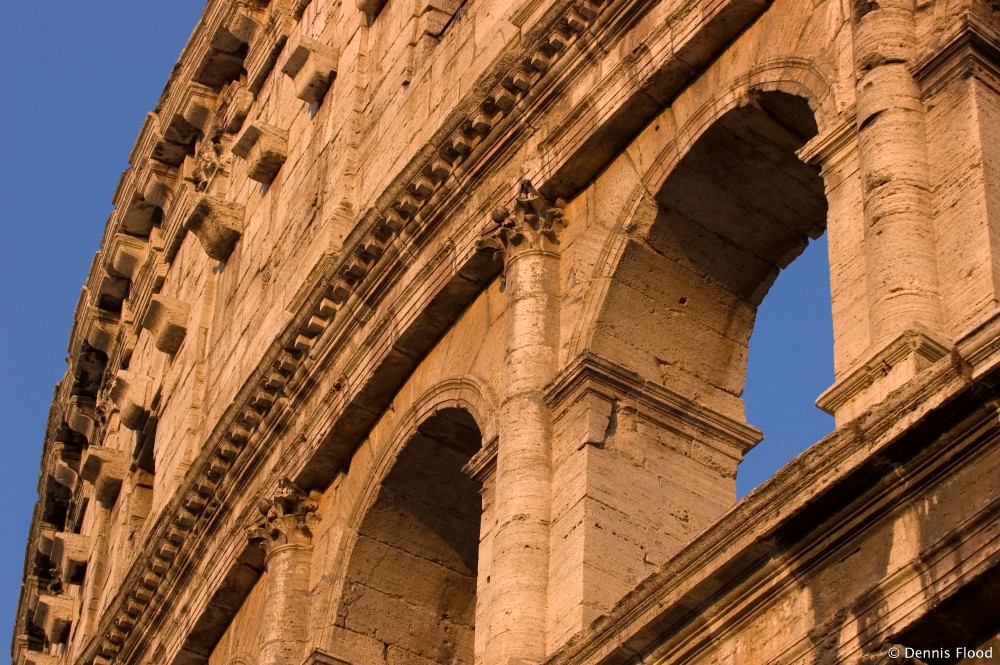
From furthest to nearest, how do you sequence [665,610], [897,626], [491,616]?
1. [491,616]
2. [665,610]
3. [897,626]

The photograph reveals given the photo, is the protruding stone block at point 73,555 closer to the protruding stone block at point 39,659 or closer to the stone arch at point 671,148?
the protruding stone block at point 39,659

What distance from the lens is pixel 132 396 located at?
87.2 feet

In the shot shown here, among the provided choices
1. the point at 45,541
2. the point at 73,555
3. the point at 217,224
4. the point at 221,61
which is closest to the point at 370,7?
the point at 217,224

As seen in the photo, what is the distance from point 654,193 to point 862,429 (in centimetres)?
504

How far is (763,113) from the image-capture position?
15.5m

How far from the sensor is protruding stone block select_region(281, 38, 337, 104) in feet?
74.6

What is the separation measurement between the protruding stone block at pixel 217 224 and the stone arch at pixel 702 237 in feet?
29.1

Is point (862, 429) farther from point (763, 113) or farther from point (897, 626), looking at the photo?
point (763, 113)

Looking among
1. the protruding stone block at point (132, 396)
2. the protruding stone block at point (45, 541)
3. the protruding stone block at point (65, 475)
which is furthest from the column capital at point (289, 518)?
the protruding stone block at point (65, 475)

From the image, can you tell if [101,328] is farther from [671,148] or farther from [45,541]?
[671,148]

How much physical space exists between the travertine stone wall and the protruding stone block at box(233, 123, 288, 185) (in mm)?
36

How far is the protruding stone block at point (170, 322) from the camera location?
2559 centimetres

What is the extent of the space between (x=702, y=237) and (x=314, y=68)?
752cm

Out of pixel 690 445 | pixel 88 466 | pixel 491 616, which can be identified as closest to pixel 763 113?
pixel 690 445
